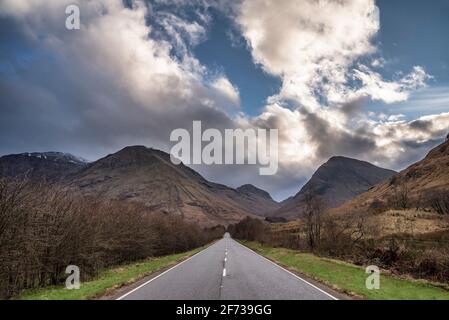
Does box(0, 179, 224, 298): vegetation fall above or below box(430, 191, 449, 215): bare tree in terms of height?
below

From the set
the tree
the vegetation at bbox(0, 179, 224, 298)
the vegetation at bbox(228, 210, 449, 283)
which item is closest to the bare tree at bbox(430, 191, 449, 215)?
the vegetation at bbox(228, 210, 449, 283)

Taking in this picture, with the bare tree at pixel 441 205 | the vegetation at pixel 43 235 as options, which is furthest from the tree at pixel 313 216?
the vegetation at pixel 43 235

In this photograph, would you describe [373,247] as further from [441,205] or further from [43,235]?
[441,205]

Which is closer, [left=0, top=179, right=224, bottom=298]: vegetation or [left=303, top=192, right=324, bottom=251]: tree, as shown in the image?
[left=0, top=179, right=224, bottom=298]: vegetation

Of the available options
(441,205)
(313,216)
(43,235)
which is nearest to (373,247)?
(313,216)

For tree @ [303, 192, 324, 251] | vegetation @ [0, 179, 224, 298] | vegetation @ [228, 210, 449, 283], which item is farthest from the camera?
tree @ [303, 192, 324, 251]

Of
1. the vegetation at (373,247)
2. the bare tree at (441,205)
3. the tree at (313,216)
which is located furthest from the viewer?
the bare tree at (441,205)

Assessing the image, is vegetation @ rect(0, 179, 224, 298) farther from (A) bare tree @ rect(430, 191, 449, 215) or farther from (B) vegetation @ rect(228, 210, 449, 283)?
(A) bare tree @ rect(430, 191, 449, 215)

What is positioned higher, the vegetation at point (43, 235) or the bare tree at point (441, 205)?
the bare tree at point (441, 205)

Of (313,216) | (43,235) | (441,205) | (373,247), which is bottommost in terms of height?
(373,247)

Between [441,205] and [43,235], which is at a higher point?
[441,205]

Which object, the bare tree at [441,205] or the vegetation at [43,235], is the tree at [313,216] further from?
the vegetation at [43,235]

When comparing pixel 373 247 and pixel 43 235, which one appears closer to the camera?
pixel 43 235

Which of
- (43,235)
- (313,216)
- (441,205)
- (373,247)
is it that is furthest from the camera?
(441,205)
